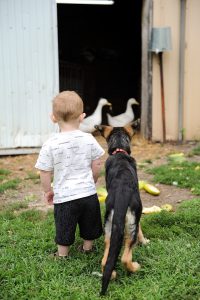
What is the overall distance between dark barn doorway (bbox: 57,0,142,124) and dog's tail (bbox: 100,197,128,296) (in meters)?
9.43

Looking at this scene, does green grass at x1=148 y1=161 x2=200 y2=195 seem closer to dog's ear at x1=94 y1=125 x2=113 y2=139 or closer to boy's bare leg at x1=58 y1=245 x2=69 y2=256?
dog's ear at x1=94 y1=125 x2=113 y2=139

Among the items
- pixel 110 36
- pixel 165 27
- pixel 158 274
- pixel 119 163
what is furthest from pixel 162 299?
pixel 110 36

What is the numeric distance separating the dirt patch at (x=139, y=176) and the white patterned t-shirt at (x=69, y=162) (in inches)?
72.0

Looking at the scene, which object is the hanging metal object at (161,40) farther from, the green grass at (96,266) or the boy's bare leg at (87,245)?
the boy's bare leg at (87,245)

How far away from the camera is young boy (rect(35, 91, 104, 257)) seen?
389cm

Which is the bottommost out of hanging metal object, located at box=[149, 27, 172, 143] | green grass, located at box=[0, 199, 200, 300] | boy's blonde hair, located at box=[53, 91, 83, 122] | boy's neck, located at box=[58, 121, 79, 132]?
green grass, located at box=[0, 199, 200, 300]

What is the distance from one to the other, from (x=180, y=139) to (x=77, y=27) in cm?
613

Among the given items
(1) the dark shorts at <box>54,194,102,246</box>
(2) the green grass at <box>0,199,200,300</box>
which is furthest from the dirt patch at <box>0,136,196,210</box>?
(1) the dark shorts at <box>54,194,102,246</box>

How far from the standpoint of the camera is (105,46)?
14.0m

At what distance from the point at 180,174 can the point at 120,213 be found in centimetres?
338

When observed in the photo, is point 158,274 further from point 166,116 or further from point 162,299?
point 166,116

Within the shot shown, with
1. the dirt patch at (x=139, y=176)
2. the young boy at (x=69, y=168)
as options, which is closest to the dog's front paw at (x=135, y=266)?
the young boy at (x=69, y=168)

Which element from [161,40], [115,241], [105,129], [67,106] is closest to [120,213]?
[115,241]

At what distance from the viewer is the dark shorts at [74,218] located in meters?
3.99
